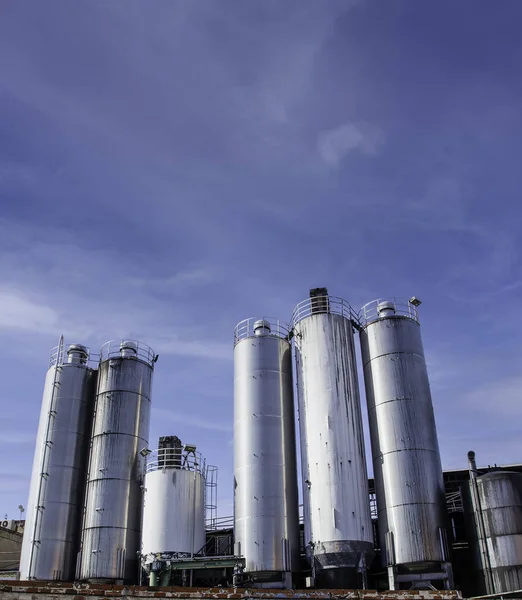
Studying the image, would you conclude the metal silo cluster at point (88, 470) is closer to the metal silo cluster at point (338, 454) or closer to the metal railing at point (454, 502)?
the metal silo cluster at point (338, 454)

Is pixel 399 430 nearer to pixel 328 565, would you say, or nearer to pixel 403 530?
pixel 403 530

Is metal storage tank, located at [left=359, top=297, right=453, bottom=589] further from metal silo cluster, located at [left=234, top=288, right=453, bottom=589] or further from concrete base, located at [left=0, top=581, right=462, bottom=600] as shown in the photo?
concrete base, located at [left=0, top=581, right=462, bottom=600]

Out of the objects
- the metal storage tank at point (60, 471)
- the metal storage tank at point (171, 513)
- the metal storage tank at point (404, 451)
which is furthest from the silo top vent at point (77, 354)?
the metal storage tank at point (404, 451)

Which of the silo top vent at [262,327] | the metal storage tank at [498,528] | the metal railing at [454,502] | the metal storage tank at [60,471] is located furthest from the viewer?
the silo top vent at [262,327]

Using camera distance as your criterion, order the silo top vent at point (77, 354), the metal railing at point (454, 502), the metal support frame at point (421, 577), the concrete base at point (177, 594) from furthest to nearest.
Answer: the silo top vent at point (77, 354) → the metal railing at point (454, 502) → the metal support frame at point (421, 577) → the concrete base at point (177, 594)

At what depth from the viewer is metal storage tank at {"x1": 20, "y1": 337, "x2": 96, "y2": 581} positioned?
34.1 m

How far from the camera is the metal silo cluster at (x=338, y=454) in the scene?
91.7ft

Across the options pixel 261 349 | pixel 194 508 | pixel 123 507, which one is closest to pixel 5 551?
pixel 123 507

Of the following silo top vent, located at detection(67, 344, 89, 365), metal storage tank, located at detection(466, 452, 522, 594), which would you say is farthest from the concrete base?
silo top vent, located at detection(67, 344, 89, 365)

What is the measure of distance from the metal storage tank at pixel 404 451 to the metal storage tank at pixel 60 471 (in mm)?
17879

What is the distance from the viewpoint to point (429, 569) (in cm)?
2722

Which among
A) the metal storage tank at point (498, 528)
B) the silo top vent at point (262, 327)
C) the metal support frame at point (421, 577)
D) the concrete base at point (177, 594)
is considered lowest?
the concrete base at point (177, 594)

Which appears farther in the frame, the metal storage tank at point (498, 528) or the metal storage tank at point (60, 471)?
the metal storage tank at point (60, 471)

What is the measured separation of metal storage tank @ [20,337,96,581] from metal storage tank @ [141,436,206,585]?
19.2 ft
